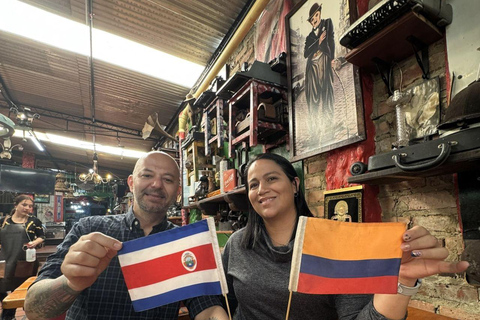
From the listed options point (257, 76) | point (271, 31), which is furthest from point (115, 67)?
point (257, 76)

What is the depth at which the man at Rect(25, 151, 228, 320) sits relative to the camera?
111 cm

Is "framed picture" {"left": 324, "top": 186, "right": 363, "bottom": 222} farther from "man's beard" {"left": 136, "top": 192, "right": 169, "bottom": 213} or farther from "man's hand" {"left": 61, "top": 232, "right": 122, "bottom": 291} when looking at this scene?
"man's hand" {"left": 61, "top": 232, "right": 122, "bottom": 291}

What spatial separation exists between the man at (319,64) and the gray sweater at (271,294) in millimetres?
1201

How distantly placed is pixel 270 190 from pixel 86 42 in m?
4.59

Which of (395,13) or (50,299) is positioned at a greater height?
(395,13)

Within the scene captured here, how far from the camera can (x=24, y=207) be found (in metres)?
4.97

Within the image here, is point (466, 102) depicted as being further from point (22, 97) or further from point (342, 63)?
point (22, 97)

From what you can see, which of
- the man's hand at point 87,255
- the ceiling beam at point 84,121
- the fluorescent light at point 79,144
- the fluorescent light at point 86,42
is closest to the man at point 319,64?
the man's hand at point 87,255

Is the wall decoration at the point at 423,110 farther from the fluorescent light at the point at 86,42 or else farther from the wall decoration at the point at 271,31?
the fluorescent light at the point at 86,42

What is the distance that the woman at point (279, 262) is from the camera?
943mm

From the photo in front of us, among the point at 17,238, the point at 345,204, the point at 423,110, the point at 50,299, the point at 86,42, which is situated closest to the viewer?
the point at 50,299

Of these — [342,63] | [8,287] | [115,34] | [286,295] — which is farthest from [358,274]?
[8,287]

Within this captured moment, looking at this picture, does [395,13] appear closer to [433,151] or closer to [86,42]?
[433,151]

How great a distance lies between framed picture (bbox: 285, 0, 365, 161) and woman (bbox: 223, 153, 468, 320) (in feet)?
2.29
